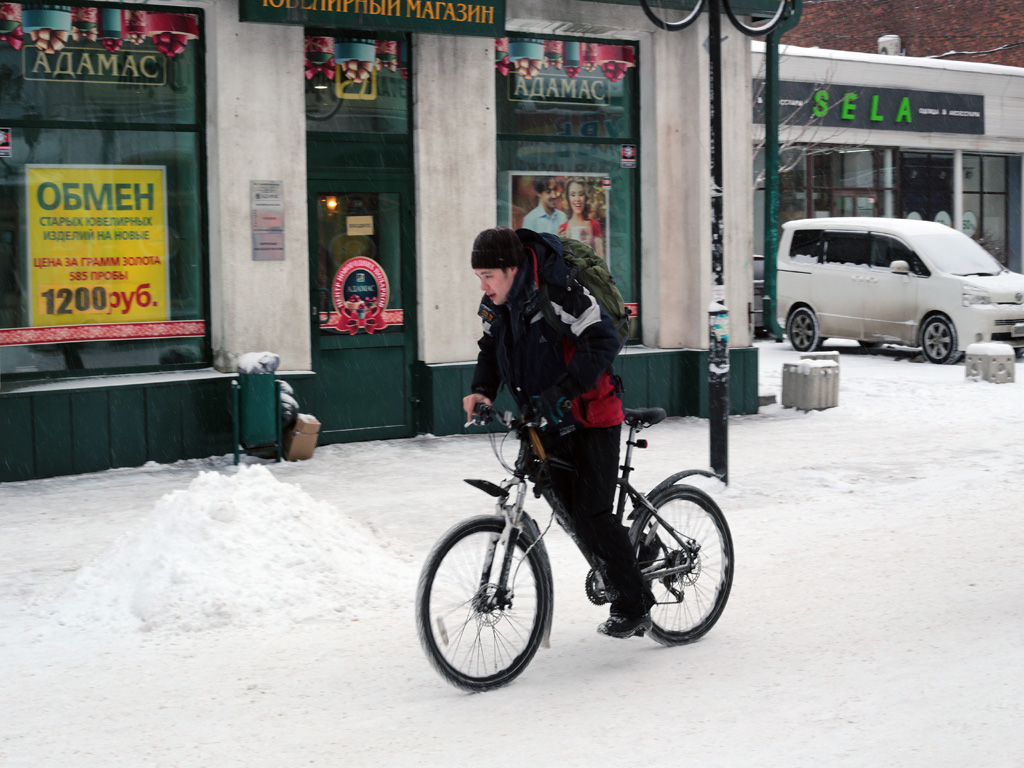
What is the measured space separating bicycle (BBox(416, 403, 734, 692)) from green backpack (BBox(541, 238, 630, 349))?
39 centimetres

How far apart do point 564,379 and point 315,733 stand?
157 cm

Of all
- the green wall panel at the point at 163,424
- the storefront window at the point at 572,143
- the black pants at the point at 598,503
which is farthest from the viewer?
the storefront window at the point at 572,143

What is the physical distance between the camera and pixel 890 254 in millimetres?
19234

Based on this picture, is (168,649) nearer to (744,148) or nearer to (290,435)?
(290,435)

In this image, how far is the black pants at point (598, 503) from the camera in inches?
203

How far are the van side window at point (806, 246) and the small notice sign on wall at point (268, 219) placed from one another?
447 inches

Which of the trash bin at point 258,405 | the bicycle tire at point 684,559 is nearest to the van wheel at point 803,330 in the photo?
the trash bin at point 258,405

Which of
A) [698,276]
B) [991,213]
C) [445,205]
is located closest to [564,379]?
[445,205]

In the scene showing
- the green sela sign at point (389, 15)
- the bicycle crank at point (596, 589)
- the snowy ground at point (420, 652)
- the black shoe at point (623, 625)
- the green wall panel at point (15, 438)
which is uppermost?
the green sela sign at point (389, 15)

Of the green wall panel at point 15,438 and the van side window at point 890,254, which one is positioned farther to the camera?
the van side window at point 890,254

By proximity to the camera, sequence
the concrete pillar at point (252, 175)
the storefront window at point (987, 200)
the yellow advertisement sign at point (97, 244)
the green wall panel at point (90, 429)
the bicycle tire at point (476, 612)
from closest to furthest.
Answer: the bicycle tire at point (476, 612), the green wall panel at point (90, 429), the yellow advertisement sign at point (97, 244), the concrete pillar at point (252, 175), the storefront window at point (987, 200)

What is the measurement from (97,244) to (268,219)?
1.41 m

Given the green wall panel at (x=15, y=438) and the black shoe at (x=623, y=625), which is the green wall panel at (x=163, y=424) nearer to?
the green wall panel at (x=15, y=438)

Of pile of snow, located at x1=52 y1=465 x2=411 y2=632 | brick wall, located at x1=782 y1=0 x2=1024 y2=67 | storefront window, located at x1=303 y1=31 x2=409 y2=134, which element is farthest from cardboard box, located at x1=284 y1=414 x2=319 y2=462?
brick wall, located at x1=782 y1=0 x2=1024 y2=67
